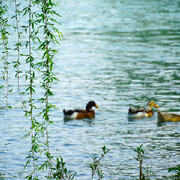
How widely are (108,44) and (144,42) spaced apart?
2379 mm

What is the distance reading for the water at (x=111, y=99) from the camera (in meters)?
12.1

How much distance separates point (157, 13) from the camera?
177 ft

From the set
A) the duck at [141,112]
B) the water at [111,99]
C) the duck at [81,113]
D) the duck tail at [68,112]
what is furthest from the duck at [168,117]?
the duck tail at [68,112]

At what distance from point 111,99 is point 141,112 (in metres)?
2.42

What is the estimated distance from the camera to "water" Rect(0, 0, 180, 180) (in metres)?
12.1

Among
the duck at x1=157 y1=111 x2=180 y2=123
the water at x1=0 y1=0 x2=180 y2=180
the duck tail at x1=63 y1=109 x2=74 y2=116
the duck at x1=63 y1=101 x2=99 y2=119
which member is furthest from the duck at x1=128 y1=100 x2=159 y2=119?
the duck tail at x1=63 y1=109 x2=74 y2=116

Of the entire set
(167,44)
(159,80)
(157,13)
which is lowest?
(159,80)

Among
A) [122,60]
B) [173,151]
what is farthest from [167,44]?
[173,151]

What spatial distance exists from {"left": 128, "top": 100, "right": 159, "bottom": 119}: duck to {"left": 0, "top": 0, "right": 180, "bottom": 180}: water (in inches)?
8.5

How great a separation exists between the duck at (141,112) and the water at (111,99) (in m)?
0.22

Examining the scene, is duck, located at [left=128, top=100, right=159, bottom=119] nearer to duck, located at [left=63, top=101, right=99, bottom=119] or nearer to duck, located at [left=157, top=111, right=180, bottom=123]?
duck, located at [left=157, top=111, right=180, bottom=123]

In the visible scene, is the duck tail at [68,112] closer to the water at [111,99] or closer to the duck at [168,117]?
the water at [111,99]

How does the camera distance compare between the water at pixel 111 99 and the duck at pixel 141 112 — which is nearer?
the water at pixel 111 99

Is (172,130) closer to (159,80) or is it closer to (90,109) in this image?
(90,109)
